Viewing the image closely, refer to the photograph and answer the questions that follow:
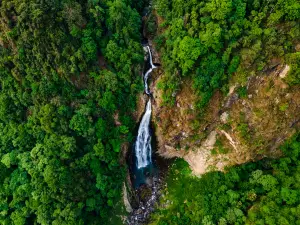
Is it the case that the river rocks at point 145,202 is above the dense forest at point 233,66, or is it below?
below

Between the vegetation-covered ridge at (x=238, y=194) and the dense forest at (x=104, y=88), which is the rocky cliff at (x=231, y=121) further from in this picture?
the vegetation-covered ridge at (x=238, y=194)

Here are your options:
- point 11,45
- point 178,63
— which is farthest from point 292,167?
point 11,45

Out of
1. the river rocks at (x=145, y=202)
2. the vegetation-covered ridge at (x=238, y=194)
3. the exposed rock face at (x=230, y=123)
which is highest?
the exposed rock face at (x=230, y=123)

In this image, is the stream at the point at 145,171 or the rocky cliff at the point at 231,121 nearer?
the rocky cliff at the point at 231,121

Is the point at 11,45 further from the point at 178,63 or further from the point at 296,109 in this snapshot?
the point at 296,109

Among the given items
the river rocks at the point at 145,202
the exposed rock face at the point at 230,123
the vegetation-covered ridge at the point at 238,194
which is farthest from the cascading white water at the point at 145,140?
the vegetation-covered ridge at the point at 238,194

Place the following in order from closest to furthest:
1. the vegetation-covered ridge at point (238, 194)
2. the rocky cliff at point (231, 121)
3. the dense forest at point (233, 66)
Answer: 1. the dense forest at point (233, 66)
2. the vegetation-covered ridge at point (238, 194)
3. the rocky cliff at point (231, 121)

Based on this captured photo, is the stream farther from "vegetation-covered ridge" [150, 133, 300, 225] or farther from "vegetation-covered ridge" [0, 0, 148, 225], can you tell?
"vegetation-covered ridge" [0, 0, 148, 225]
